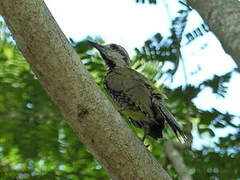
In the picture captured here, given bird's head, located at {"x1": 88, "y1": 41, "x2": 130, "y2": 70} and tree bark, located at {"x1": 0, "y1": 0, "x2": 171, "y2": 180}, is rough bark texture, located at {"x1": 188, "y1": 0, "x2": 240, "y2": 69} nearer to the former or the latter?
tree bark, located at {"x1": 0, "y1": 0, "x2": 171, "y2": 180}

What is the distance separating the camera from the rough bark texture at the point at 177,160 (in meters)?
4.09

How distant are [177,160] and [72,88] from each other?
1846 mm

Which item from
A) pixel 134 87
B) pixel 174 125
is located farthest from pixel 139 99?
pixel 174 125

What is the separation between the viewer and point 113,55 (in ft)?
16.9

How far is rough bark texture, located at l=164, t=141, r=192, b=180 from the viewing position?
4090mm

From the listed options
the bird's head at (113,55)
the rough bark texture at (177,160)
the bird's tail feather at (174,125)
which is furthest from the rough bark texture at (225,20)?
the bird's head at (113,55)

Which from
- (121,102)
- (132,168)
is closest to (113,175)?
(132,168)

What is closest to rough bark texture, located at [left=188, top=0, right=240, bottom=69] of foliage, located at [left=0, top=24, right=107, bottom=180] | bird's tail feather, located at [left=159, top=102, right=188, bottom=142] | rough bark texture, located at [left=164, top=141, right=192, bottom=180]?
bird's tail feather, located at [left=159, top=102, right=188, bottom=142]

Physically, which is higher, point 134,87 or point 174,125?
point 134,87

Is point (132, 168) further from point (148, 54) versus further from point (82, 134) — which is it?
point (148, 54)

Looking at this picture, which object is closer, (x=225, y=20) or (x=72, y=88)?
(x=72, y=88)

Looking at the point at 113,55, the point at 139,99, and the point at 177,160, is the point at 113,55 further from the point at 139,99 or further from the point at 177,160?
the point at 177,160

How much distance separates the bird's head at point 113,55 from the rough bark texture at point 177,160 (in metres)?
0.89

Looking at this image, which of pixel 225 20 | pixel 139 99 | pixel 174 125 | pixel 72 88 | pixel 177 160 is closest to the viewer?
pixel 72 88
